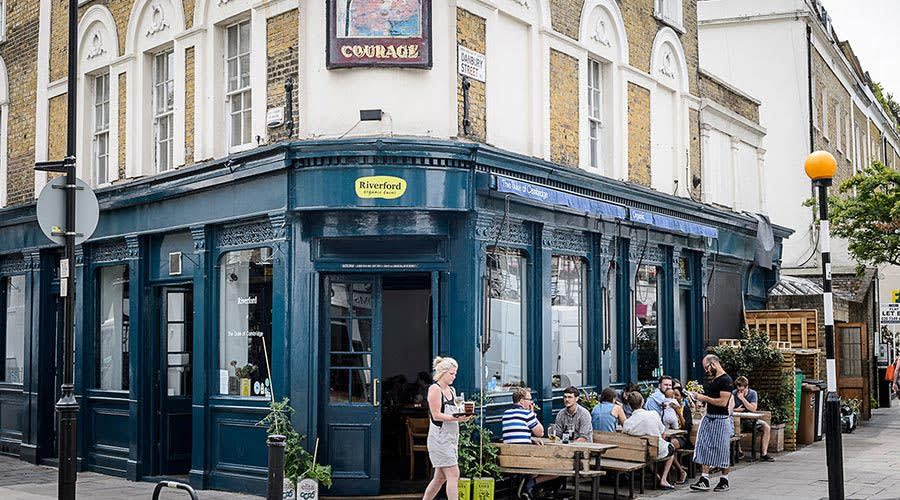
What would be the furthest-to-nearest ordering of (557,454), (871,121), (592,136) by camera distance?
(871,121) < (592,136) < (557,454)

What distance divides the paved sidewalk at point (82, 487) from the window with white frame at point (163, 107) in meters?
4.42

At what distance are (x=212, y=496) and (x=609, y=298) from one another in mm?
6613

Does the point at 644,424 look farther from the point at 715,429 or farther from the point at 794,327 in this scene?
the point at 794,327

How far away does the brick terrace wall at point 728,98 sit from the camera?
20172 millimetres

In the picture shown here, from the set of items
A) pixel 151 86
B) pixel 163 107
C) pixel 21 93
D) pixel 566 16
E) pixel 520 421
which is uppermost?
pixel 566 16

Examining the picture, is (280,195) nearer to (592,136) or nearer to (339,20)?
(339,20)

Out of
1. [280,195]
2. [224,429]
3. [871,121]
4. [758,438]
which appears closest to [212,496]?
[224,429]

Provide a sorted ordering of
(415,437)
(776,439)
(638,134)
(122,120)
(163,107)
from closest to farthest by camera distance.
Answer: (415,437) < (163,107) < (122,120) < (638,134) < (776,439)

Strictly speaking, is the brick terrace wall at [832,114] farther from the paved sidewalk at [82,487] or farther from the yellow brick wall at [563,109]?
the paved sidewalk at [82,487]

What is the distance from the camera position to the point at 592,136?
1655 cm

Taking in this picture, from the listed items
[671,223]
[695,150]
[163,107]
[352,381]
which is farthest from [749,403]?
[163,107]

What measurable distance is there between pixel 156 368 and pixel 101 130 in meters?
3.93

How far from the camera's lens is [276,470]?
353 inches

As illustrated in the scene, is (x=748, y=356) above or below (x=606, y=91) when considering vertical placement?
below
